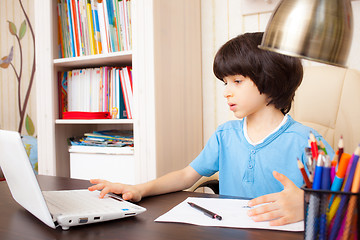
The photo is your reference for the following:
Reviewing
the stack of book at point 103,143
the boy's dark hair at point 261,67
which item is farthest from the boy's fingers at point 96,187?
the stack of book at point 103,143

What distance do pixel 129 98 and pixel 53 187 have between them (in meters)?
0.85

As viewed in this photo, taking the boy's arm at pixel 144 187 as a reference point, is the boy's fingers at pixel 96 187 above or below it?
above

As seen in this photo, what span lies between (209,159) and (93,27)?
1085 millimetres

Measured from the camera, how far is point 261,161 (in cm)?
106

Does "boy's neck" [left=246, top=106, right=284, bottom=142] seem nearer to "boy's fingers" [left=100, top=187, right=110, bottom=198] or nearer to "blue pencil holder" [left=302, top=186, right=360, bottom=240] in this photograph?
"boy's fingers" [left=100, top=187, right=110, bottom=198]

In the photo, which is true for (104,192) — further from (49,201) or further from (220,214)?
(220,214)

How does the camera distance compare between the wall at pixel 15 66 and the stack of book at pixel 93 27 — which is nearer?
the stack of book at pixel 93 27

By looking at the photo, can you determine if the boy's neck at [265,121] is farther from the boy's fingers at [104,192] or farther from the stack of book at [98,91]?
the stack of book at [98,91]

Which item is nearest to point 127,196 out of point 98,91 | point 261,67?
point 261,67

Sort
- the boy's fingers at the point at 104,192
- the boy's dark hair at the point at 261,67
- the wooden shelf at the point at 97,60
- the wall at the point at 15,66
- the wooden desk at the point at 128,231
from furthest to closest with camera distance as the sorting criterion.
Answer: the wall at the point at 15,66
the wooden shelf at the point at 97,60
the boy's dark hair at the point at 261,67
the boy's fingers at the point at 104,192
the wooden desk at the point at 128,231

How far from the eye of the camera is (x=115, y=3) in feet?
5.81

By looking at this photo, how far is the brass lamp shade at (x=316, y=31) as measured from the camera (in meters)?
0.44

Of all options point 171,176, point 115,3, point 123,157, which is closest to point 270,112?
point 171,176

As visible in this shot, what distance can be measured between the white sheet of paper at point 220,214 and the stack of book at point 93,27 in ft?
3.89
